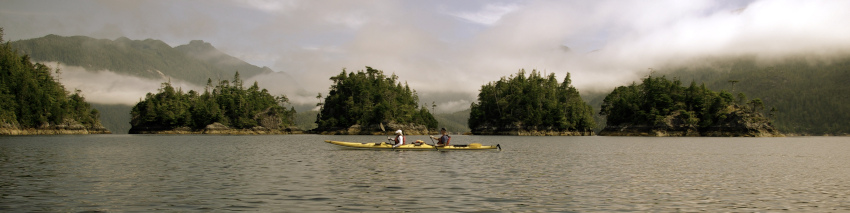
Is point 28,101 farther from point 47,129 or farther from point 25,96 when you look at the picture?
point 47,129

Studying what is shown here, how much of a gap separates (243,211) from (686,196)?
14.4m

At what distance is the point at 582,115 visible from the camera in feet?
486

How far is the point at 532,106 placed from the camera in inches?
5812

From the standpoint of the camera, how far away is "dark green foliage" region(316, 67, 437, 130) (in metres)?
150

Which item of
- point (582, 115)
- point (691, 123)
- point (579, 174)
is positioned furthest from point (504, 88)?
point (579, 174)

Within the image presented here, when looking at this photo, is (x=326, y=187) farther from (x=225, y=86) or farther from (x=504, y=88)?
(x=225, y=86)

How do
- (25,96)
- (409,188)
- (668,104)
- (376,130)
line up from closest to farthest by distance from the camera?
(409,188) < (25,96) < (668,104) < (376,130)

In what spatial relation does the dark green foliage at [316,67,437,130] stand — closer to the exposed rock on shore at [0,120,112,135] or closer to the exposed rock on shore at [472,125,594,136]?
the exposed rock on shore at [472,125,594,136]

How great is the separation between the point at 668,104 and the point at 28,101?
494ft

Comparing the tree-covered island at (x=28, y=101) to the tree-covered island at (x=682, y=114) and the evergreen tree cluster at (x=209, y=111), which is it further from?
the tree-covered island at (x=682, y=114)

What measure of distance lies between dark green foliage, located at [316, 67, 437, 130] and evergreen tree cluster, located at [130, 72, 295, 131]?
16.2 m

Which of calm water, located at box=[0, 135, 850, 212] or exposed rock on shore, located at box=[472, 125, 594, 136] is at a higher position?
exposed rock on shore, located at box=[472, 125, 594, 136]

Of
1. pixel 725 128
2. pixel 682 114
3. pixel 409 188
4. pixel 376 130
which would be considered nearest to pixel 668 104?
pixel 682 114

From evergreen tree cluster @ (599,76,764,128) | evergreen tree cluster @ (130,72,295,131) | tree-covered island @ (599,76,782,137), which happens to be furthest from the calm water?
evergreen tree cluster @ (130,72,295,131)
